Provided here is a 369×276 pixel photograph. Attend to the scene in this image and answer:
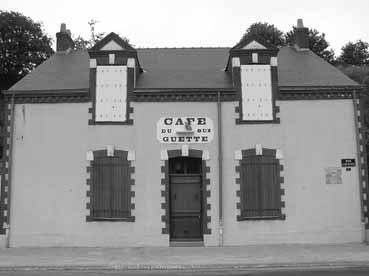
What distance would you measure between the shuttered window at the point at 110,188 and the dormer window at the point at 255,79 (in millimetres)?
4267

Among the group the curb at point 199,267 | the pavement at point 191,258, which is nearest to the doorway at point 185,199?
the pavement at point 191,258

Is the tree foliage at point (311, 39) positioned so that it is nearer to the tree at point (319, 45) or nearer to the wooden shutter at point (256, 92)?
the tree at point (319, 45)

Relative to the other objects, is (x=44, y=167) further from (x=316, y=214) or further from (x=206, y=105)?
(x=316, y=214)

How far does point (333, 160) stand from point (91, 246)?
8506 mm

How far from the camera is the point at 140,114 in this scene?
54.4 feet

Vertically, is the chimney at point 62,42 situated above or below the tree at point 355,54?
below

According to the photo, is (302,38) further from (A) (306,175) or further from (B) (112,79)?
(B) (112,79)

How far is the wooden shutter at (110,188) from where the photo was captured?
16188mm

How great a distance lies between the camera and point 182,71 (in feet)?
60.0

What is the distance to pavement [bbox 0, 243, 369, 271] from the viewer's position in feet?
40.5

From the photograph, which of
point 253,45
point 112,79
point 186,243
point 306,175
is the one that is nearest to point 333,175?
point 306,175

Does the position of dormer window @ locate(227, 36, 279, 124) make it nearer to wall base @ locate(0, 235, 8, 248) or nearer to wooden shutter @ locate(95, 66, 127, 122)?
wooden shutter @ locate(95, 66, 127, 122)

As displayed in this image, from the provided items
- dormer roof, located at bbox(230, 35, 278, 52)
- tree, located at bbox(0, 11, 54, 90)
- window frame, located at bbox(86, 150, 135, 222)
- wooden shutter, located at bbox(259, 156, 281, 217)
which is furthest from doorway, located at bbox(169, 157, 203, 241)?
tree, located at bbox(0, 11, 54, 90)

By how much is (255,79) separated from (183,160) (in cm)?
372
